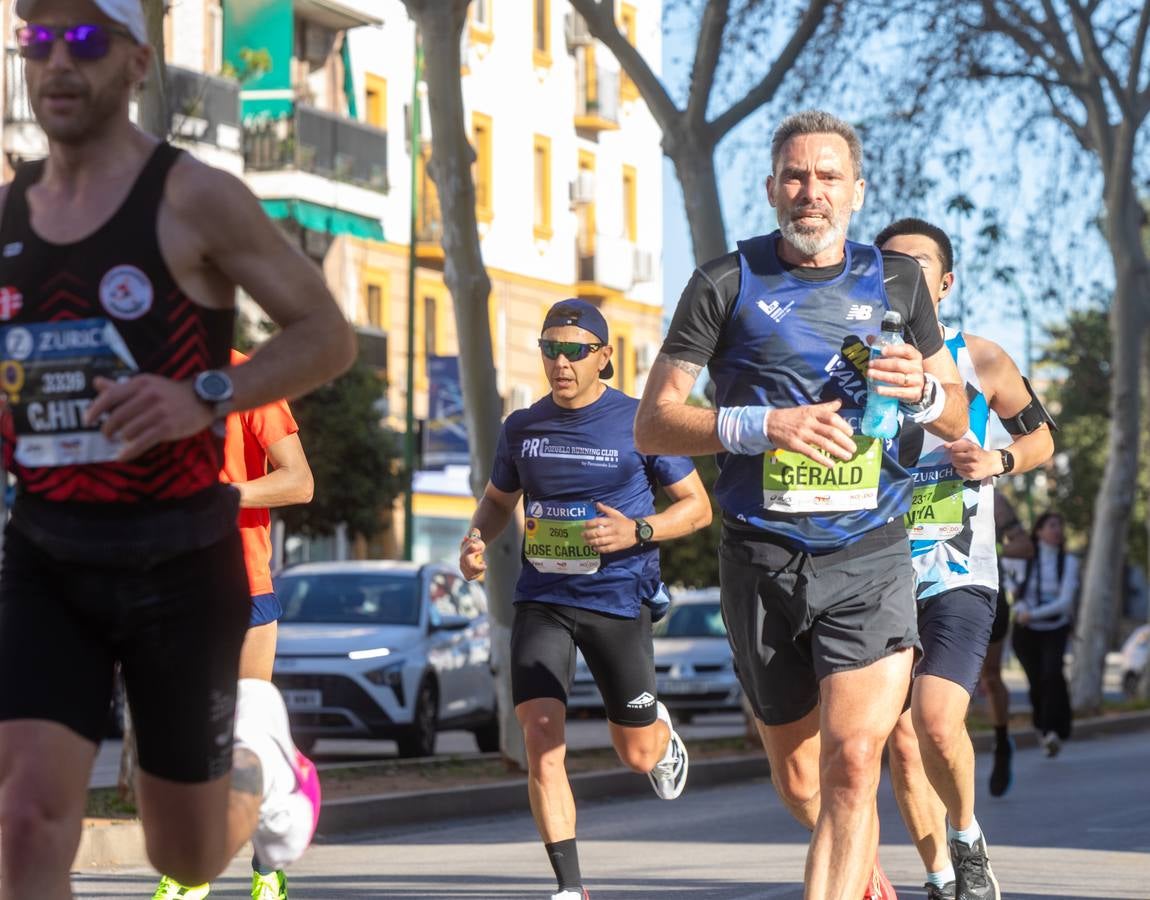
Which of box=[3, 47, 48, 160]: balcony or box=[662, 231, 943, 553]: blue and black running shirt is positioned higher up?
box=[3, 47, 48, 160]: balcony

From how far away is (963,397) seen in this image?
7.03 metres

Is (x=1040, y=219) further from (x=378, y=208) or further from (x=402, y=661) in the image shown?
(x=378, y=208)

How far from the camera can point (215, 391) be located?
4.75m

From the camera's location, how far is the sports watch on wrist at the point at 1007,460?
27.9 ft

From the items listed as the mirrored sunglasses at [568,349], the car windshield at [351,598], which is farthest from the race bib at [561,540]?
the car windshield at [351,598]

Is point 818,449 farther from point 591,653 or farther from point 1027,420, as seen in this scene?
point 591,653

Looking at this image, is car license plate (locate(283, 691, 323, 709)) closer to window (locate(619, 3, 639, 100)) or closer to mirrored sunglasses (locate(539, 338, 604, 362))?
mirrored sunglasses (locate(539, 338, 604, 362))

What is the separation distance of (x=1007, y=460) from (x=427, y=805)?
6.36 metres

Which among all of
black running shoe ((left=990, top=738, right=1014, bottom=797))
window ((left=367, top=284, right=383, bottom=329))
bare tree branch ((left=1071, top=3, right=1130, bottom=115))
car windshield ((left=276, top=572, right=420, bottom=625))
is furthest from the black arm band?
window ((left=367, top=284, right=383, bottom=329))

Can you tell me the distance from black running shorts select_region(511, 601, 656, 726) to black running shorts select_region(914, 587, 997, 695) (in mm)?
1106

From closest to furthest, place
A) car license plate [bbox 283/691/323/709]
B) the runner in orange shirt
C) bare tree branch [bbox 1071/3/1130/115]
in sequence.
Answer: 1. the runner in orange shirt
2. car license plate [bbox 283/691/323/709]
3. bare tree branch [bbox 1071/3/1130/115]

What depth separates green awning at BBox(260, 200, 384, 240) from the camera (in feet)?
134

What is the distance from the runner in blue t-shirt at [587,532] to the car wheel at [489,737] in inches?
478

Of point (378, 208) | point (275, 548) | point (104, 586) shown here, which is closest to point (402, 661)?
point (104, 586)
